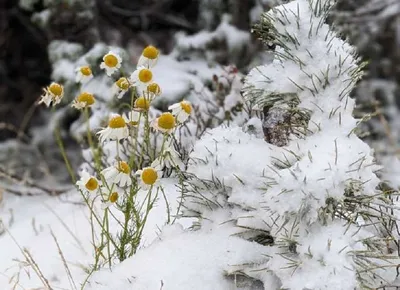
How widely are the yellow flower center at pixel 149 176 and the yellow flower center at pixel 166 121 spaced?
123 mm

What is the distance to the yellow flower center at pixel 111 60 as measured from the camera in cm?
174

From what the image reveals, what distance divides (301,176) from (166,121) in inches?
15.5

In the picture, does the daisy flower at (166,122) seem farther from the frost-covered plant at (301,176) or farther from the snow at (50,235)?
the snow at (50,235)

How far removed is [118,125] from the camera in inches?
64.2

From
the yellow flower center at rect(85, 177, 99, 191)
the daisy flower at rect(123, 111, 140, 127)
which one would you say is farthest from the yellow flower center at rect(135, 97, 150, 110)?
the yellow flower center at rect(85, 177, 99, 191)

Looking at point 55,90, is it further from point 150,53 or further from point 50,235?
point 50,235

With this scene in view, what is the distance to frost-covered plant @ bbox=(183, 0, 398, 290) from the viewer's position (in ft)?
4.72

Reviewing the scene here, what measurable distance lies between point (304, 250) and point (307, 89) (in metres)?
0.46

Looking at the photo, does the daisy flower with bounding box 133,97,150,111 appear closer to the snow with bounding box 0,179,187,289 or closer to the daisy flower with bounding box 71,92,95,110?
the daisy flower with bounding box 71,92,95,110

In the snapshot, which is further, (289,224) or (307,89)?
(307,89)

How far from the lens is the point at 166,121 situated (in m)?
1.60

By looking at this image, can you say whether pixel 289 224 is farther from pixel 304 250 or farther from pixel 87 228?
pixel 87 228

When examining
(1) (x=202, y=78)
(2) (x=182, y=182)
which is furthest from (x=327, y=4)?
(1) (x=202, y=78)

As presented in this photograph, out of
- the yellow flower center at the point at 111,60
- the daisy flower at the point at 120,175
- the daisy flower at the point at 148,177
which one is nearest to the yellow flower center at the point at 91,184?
the daisy flower at the point at 120,175
